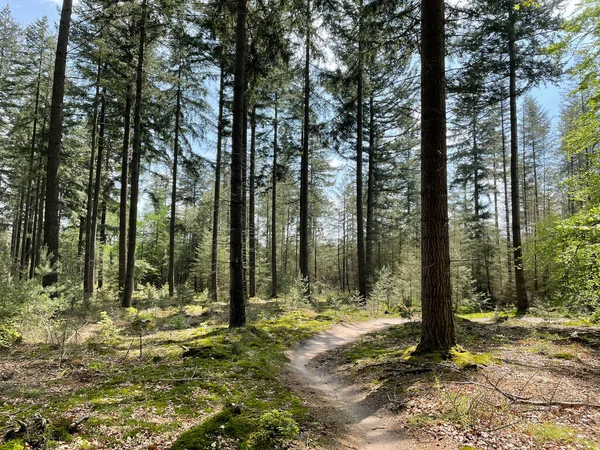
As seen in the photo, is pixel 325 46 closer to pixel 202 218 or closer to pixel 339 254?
pixel 202 218

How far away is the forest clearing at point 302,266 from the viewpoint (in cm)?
349

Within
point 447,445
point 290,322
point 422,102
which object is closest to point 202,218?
point 290,322

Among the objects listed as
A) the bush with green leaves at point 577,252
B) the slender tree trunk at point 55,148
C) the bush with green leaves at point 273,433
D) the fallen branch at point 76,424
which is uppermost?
the slender tree trunk at point 55,148

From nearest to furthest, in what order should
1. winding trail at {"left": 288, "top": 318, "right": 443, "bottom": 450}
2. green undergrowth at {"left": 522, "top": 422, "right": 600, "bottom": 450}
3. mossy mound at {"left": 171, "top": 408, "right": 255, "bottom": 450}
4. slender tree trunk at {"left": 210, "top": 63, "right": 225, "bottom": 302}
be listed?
mossy mound at {"left": 171, "top": 408, "right": 255, "bottom": 450}, green undergrowth at {"left": 522, "top": 422, "right": 600, "bottom": 450}, winding trail at {"left": 288, "top": 318, "right": 443, "bottom": 450}, slender tree trunk at {"left": 210, "top": 63, "right": 225, "bottom": 302}

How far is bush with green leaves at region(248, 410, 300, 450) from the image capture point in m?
2.92

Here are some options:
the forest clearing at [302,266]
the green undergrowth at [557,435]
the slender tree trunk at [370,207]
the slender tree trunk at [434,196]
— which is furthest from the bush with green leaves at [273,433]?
the slender tree trunk at [370,207]

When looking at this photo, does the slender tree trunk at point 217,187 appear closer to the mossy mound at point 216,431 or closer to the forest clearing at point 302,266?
the forest clearing at point 302,266

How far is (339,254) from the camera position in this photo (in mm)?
38906

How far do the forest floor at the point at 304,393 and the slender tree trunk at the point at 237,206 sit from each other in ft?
2.98

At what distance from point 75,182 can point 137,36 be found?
41.5 ft

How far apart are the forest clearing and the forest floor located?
4 centimetres

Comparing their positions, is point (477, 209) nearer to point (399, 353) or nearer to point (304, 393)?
point (399, 353)

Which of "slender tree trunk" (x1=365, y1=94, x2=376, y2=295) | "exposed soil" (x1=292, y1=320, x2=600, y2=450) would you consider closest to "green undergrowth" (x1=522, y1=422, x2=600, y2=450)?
"exposed soil" (x1=292, y1=320, x2=600, y2=450)

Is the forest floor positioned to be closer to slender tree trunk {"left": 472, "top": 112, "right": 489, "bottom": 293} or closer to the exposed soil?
the exposed soil
